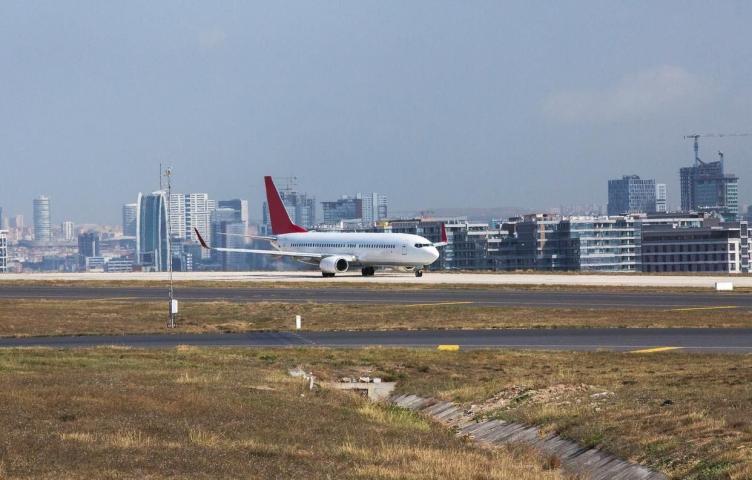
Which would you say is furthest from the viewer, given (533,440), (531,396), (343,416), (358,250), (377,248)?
(358,250)

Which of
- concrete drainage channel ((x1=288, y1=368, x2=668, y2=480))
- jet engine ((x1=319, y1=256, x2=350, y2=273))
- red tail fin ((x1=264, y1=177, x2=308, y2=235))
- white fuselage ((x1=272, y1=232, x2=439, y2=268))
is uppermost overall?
red tail fin ((x1=264, y1=177, x2=308, y2=235))

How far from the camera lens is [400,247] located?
10919cm

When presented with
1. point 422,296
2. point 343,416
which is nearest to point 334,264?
point 422,296

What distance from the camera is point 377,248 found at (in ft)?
363

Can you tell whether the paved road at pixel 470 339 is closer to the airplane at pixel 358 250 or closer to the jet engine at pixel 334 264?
the airplane at pixel 358 250

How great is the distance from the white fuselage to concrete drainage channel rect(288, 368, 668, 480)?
69.4 metres

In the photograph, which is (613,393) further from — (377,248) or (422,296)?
(377,248)

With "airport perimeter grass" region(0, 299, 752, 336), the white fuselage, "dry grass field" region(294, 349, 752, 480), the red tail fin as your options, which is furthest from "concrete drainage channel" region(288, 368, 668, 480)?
the red tail fin

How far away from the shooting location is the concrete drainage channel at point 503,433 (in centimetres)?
2191

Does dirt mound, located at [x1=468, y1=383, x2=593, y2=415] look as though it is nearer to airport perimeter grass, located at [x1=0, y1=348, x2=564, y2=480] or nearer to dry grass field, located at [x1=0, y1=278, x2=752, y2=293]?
airport perimeter grass, located at [x1=0, y1=348, x2=564, y2=480]

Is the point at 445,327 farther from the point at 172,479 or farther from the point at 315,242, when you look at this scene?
the point at 315,242

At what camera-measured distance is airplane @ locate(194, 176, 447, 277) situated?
358ft

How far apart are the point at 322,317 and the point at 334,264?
46355mm

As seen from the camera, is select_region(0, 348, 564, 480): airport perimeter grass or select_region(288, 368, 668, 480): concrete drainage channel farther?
select_region(288, 368, 668, 480): concrete drainage channel
